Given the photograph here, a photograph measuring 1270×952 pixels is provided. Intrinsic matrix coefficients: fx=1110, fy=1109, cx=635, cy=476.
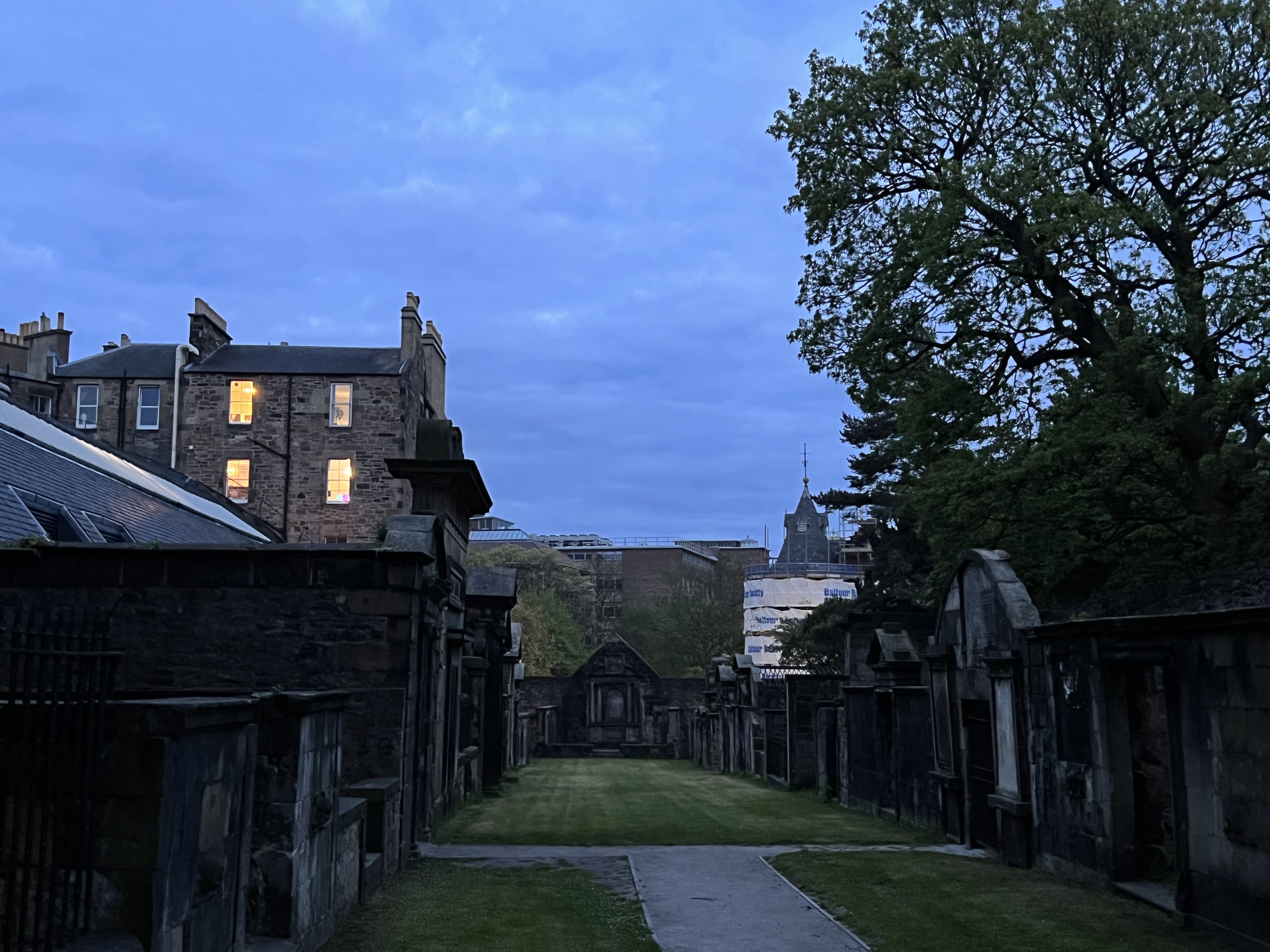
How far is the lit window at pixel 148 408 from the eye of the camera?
3909 centimetres

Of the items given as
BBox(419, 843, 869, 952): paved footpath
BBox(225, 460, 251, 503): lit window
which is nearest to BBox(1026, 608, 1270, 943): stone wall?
BBox(419, 843, 869, 952): paved footpath

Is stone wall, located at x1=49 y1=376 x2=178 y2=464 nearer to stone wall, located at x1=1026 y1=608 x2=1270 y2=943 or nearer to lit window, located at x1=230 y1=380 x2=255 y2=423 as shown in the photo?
lit window, located at x1=230 y1=380 x2=255 y2=423

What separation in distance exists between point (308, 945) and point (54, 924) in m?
3.05

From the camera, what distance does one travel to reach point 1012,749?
13.4 m

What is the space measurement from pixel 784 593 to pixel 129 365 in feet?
170

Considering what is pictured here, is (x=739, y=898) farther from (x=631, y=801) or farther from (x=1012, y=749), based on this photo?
(x=631, y=801)

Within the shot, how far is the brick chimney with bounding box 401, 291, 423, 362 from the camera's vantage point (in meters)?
40.4

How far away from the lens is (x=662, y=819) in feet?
63.0

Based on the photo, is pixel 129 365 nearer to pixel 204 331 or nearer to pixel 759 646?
pixel 204 331

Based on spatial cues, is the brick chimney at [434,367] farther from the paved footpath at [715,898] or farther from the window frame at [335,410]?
the paved footpath at [715,898]

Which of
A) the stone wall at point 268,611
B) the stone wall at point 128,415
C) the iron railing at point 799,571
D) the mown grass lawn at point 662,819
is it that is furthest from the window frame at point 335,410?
the iron railing at point 799,571

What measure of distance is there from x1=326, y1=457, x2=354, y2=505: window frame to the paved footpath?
25.7 m

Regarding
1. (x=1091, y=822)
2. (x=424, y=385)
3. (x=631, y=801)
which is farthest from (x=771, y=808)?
(x=424, y=385)

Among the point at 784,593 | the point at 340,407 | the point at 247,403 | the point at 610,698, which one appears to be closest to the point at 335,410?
the point at 340,407
